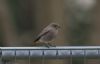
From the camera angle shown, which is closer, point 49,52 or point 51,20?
point 49,52

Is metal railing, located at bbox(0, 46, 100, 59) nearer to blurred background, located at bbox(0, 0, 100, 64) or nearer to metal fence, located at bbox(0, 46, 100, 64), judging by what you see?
metal fence, located at bbox(0, 46, 100, 64)

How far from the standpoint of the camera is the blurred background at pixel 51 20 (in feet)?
30.1

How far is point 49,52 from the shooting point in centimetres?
315

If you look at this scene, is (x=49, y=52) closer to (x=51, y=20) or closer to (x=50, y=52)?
(x=50, y=52)

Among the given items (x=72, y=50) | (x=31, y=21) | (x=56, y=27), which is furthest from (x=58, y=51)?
(x=31, y=21)

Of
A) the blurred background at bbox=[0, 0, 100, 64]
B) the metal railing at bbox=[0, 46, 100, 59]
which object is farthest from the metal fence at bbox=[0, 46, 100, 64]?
the blurred background at bbox=[0, 0, 100, 64]

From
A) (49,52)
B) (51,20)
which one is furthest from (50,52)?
(51,20)

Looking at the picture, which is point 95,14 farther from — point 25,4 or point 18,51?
→ point 18,51

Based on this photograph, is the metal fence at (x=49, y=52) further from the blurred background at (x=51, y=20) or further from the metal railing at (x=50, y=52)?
the blurred background at (x=51, y=20)

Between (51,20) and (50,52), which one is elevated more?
(51,20)

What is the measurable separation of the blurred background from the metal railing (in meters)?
5.58

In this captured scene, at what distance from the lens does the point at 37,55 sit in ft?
10.3

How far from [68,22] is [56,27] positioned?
4244 millimetres

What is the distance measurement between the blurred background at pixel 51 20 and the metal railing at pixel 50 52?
5581 mm
